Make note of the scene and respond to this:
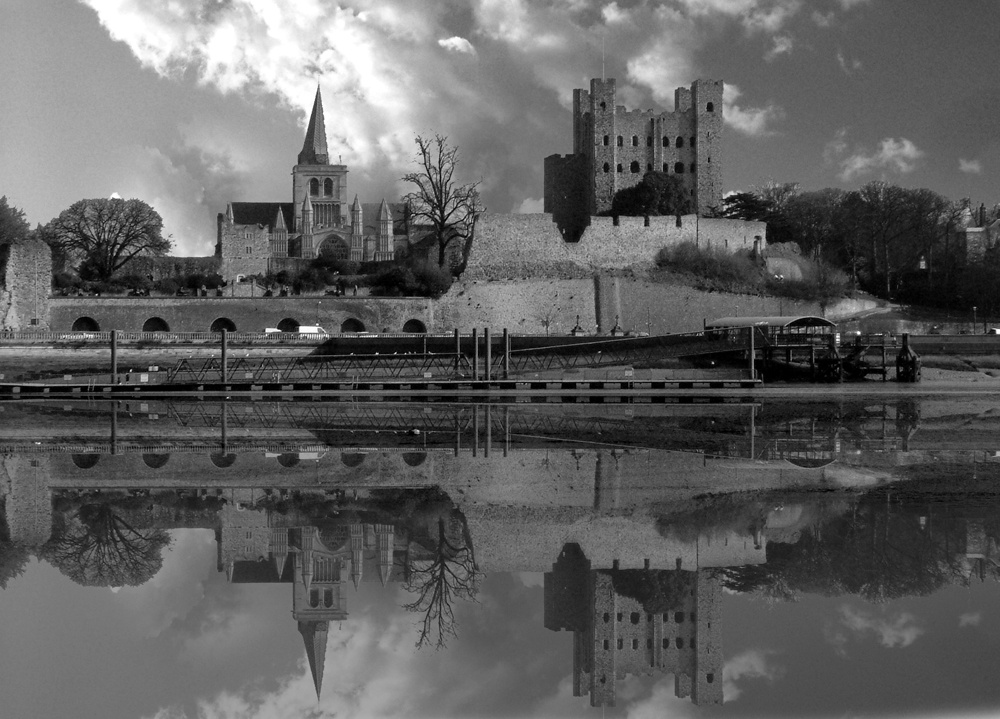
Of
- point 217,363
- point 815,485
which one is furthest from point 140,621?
point 217,363

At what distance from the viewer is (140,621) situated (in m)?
4.61

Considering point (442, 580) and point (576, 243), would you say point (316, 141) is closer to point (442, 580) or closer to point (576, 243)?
point (576, 243)

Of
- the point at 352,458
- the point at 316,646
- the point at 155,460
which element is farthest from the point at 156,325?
the point at 316,646

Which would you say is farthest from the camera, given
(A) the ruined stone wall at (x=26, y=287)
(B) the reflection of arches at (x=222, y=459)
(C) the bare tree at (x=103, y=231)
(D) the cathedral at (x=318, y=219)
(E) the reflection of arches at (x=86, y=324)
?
(D) the cathedral at (x=318, y=219)

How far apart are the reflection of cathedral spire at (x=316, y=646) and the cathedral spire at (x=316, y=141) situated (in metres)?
59.9

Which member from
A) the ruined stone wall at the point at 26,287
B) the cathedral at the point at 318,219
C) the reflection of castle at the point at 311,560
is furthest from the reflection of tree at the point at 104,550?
the cathedral at the point at 318,219

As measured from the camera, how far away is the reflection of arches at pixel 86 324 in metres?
30.6

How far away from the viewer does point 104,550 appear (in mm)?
5648

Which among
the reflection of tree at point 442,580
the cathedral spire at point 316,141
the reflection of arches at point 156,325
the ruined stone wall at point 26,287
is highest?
the cathedral spire at point 316,141

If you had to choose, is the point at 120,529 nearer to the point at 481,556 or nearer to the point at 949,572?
the point at 481,556

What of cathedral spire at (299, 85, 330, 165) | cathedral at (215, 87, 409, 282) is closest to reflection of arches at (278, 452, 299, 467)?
cathedral at (215, 87, 409, 282)

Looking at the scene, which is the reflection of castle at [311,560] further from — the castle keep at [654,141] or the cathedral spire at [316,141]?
the cathedral spire at [316,141]

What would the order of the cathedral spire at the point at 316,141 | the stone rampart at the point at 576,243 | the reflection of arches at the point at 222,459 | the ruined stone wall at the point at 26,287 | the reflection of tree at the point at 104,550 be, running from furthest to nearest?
the cathedral spire at the point at 316,141 → the stone rampart at the point at 576,243 → the ruined stone wall at the point at 26,287 → the reflection of arches at the point at 222,459 → the reflection of tree at the point at 104,550

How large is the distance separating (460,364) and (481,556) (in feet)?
60.8
